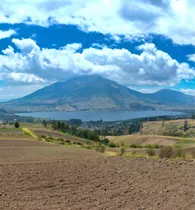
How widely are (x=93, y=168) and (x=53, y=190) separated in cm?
789

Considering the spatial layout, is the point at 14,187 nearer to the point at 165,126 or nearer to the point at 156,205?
the point at 156,205

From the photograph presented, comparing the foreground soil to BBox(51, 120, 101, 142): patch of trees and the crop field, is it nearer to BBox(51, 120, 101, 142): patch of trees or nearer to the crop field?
the crop field

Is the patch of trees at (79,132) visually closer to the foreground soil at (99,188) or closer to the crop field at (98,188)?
the crop field at (98,188)

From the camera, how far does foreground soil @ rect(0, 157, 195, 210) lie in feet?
43.7

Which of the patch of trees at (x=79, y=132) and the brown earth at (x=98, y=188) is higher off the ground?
the brown earth at (x=98, y=188)

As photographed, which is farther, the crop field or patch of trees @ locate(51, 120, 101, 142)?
patch of trees @ locate(51, 120, 101, 142)

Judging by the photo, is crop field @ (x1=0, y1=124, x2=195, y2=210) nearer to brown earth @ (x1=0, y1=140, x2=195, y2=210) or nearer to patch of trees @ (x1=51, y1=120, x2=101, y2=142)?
brown earth @ (x1=0, y1=140, x2=195, y2=210)

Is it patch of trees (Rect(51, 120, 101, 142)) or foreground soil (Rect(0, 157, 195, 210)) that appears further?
patch of trees (Rect(51, 120, 101, 142))

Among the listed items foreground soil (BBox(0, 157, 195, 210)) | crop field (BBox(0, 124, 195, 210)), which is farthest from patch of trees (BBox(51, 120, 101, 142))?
foreground soil (BBox(0, 157, 195, 210))

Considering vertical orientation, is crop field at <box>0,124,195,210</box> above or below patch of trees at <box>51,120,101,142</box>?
above

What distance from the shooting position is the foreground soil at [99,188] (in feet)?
43.7

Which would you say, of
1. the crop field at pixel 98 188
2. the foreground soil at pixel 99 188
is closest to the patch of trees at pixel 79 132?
the crop field at pixel 98 188

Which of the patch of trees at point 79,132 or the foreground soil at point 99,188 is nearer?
the foreground soil at point 99,188

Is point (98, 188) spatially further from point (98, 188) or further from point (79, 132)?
point (79, 132)
